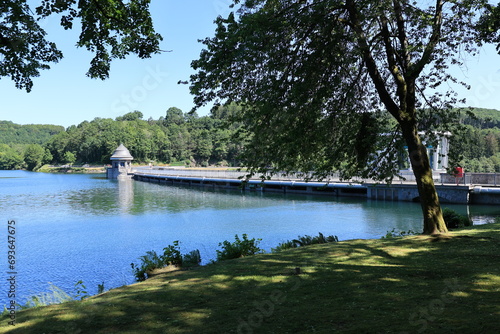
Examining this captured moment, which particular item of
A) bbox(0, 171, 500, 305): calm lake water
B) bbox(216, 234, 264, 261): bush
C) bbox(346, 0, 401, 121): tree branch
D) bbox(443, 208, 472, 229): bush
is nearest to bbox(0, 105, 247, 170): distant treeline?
bbox(0, 171, 500, 305): calm lake water

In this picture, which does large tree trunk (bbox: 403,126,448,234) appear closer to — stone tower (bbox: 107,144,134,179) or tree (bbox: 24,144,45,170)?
stone tower (bbox: 107,144,134,179)

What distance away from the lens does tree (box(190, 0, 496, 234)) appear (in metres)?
10.7

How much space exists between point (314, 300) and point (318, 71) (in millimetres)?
6817

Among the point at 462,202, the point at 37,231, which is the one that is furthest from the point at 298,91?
the point at 462,202

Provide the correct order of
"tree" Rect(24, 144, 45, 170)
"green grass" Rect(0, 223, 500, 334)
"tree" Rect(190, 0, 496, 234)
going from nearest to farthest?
"green grass" Rect(0, 223, 500, 334), "tree" Rect(190, 0, 496, 234), "tree" Rect(24, 144, 45, 170)

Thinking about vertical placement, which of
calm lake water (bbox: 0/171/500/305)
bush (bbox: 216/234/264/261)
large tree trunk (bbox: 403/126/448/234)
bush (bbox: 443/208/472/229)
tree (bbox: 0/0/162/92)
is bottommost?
calm lake water (bbox: 0/171/500/305)

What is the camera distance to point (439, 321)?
526 centimetres

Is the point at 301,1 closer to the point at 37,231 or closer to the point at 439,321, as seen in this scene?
the point at 439,321

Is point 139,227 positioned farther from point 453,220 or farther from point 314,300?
point 314,300

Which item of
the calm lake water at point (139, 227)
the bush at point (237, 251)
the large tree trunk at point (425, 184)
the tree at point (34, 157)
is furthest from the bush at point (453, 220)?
the tree at point (34, 157)

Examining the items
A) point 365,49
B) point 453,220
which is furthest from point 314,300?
point 453,220

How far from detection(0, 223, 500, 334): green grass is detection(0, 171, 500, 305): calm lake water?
620 centimetres

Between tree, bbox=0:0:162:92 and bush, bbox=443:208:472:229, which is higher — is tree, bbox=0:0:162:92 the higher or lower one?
the higher one

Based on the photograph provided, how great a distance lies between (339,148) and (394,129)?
2.22 metres
